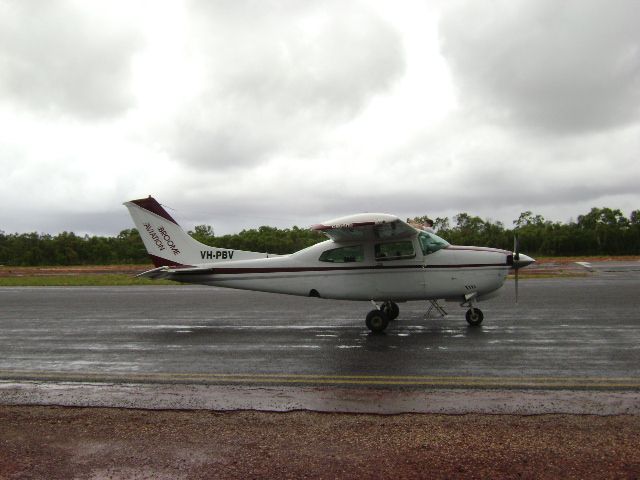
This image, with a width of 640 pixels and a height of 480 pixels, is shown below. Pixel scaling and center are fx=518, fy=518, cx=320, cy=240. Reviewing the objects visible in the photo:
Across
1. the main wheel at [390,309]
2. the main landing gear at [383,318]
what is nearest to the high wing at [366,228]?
the main landing gear at [383,318]

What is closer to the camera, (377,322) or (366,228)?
(377,322)

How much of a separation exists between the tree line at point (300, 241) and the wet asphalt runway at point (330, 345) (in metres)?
44.5

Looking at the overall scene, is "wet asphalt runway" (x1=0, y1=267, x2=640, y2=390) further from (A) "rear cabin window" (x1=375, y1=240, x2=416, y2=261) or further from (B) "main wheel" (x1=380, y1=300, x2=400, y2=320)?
(A) "rear cabin window" (x1=375, y1=240, x2=416, y2=261)

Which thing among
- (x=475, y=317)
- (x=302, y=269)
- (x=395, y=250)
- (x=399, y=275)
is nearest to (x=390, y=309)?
(x=399, y=275)

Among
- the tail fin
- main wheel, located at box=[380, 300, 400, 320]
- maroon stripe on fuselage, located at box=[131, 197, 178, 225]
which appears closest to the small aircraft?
the tail fin

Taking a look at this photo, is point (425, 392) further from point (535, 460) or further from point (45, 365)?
point (45, 365)

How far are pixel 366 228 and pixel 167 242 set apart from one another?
639 cm

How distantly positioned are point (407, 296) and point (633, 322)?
5.90 metres

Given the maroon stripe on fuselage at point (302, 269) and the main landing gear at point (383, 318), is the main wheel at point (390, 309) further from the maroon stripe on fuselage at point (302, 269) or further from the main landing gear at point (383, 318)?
the maroon stripe on fuselage at point (302, 269)

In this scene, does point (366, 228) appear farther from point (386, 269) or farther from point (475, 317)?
point (475, 317)

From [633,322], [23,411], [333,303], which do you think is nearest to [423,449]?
[23,411]

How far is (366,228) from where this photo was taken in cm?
1325

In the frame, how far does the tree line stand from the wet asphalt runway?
44.5 metres

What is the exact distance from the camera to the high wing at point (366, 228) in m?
12.1
